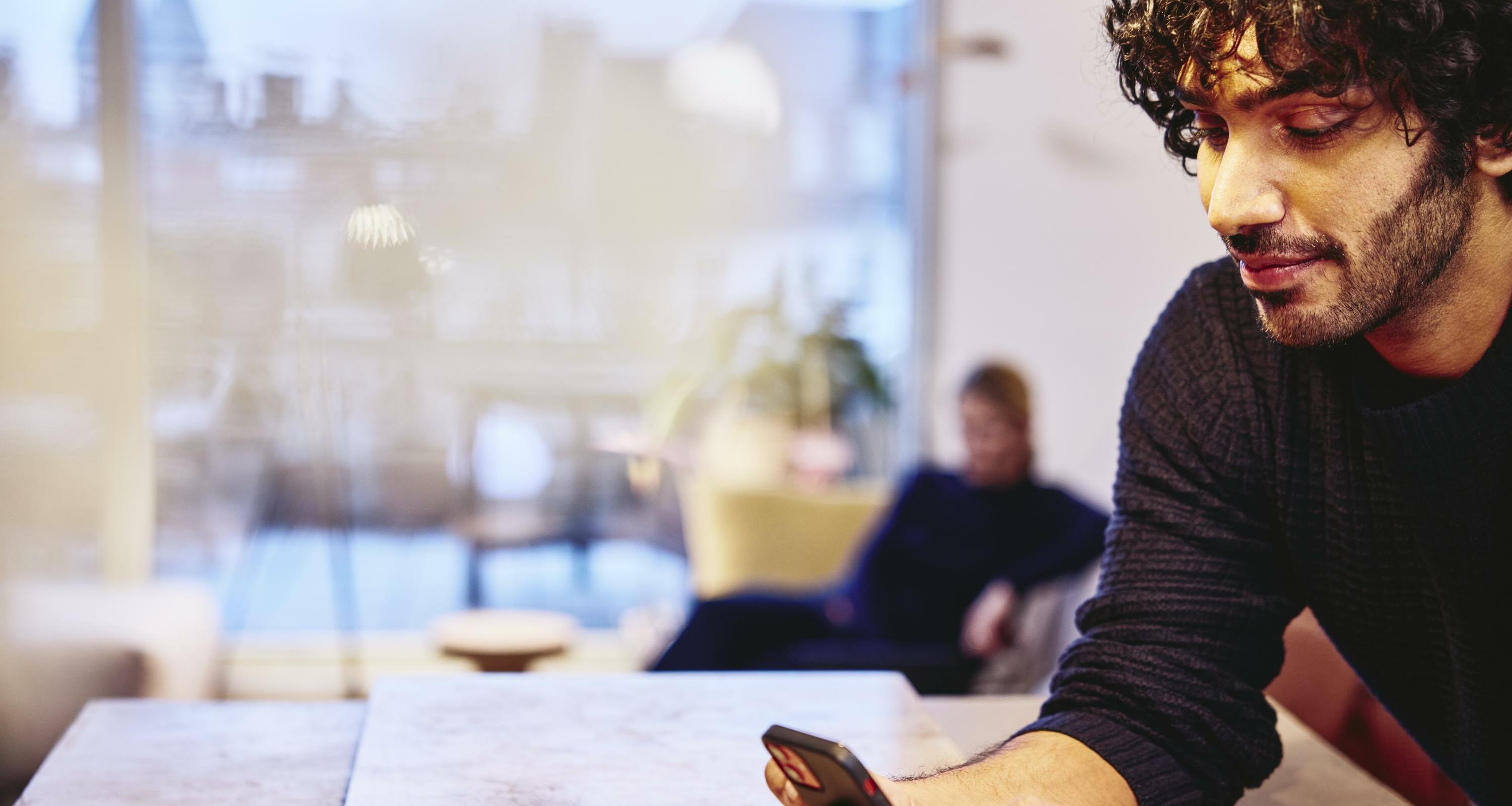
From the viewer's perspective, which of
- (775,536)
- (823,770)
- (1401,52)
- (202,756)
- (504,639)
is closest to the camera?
(823,770)

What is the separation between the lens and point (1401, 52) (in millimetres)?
933

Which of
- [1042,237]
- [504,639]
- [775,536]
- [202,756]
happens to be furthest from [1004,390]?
[202,756]

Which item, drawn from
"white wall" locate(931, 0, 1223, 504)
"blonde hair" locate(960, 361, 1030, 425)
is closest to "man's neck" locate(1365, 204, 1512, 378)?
"blonde hair" locate(960, 361, 1030, 425)

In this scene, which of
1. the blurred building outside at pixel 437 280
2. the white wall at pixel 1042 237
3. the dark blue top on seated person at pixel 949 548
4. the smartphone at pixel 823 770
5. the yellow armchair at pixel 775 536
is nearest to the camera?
the smartphone at pixel 823 770

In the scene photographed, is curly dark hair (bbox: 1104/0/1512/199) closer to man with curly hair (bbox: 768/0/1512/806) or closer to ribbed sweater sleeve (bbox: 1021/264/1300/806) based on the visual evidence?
man with curly hair (bbox: 768/0/1512/806)

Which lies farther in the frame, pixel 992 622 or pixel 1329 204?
pixel 992 622

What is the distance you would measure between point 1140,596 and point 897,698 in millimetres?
313

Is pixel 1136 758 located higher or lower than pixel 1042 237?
lower

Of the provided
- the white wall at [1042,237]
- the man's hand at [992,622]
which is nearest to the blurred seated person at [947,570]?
the man's hand at [992,622]

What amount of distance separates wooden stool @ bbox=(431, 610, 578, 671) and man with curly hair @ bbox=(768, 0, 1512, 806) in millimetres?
2007

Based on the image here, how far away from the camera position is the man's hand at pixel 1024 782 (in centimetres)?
93

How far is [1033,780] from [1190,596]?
0.76 ft

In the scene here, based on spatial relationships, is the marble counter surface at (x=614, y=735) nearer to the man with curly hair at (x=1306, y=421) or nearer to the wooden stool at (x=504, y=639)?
the man with curly hair at (x=1306, y=421)

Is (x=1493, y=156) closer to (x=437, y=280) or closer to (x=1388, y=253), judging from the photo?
(x=1388, y=253)
